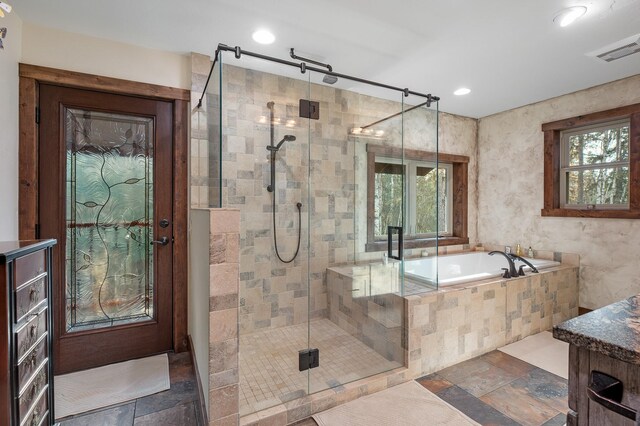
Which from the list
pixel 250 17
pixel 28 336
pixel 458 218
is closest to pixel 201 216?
pixel 28 336

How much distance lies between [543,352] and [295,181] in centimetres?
261

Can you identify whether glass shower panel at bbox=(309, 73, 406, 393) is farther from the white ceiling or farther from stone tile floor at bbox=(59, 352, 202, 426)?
stone tile floor at bbox=(59, 352, 202, 426)

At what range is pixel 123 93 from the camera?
7.68 feet

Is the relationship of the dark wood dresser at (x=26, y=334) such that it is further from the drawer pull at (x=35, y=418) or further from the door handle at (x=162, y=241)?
the door handle at (x=162, y=241)

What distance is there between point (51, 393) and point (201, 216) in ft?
3.86

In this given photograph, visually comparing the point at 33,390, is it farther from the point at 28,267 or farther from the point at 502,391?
the point at 502,391

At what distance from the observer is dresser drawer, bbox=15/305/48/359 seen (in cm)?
119

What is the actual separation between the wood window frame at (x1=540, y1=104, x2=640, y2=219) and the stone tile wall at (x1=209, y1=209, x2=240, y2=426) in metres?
3.57

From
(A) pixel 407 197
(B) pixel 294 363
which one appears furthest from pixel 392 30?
(B) pixel 294 363

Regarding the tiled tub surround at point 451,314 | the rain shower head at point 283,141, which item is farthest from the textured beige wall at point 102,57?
the tiled tub surround at point 451,314

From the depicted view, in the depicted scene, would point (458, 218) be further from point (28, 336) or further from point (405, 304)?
point (28, 336)

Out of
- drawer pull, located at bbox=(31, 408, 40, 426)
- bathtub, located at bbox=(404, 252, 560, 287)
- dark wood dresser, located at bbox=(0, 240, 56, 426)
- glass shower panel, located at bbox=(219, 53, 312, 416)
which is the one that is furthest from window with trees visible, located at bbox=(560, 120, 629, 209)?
drawer pull, located at bbox=(31, 408, 40, 426)

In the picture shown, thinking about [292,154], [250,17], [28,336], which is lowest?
[28,336]

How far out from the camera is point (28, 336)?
1280 mm
